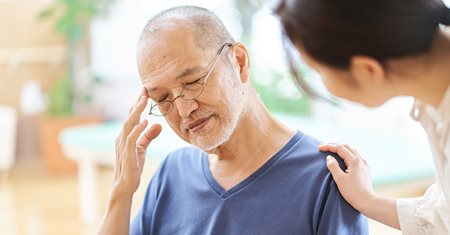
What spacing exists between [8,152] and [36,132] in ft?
2.37

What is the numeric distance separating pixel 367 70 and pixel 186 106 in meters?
0.59

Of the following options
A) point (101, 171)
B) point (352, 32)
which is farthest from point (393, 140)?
point (101, 171)

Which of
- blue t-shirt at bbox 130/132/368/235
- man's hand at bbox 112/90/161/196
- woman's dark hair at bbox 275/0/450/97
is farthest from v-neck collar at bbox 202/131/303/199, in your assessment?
woman's dark hair at bbox 275/0/450/97

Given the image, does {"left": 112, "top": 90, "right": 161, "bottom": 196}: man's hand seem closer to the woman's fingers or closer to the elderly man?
the elderly man

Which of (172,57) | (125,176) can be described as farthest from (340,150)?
(125,176)

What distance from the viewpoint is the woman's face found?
0.90m

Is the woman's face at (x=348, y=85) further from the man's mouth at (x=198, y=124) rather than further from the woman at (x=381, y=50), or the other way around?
the man's mouth at (x=198, y=124)

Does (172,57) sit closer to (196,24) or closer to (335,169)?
(196,24)

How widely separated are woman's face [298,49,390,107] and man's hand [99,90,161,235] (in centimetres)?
65

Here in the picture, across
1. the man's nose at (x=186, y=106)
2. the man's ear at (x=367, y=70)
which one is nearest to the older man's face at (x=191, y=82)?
the man's nose at (x=186, y=106)

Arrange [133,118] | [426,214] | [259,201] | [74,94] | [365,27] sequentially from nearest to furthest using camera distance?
[365,27] → [426,214] → [259,201] → [133,118] → [74,94]

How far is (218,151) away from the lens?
1544 millimetres

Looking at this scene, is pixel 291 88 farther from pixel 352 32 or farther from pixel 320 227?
pixel 352 32

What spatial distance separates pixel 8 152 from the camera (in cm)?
530
